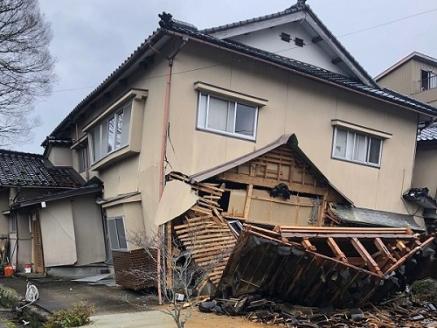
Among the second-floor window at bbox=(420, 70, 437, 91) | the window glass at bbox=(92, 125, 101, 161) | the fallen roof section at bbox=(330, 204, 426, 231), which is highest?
the second-floor window at bbox=(420, 70, 437, 91)

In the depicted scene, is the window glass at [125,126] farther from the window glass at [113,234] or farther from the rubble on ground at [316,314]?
the rubble on ground at [316,314]

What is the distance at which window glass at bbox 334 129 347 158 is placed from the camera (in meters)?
14.5

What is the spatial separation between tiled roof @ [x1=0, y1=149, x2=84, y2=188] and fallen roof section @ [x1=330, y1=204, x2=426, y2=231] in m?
10.2

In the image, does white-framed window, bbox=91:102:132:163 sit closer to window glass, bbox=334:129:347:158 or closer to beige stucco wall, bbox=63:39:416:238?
beige stucco wall, bbox=63:39:416:238

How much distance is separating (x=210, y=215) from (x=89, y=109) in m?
8.43

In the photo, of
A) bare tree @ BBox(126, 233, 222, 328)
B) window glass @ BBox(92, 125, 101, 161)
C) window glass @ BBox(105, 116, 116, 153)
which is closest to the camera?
bare tree @ BBox(126, 233, 222, 328)

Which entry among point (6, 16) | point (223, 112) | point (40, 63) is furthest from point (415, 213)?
point (6, 16)

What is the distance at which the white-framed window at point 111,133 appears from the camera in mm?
13226

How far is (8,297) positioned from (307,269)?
777 cm

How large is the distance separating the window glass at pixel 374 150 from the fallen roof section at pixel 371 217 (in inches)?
70.4

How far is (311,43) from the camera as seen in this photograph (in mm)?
16328

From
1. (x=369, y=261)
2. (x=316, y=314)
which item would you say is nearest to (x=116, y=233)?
(x=316, y=314)

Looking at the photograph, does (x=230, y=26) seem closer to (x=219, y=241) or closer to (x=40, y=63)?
(x=219, y=241)

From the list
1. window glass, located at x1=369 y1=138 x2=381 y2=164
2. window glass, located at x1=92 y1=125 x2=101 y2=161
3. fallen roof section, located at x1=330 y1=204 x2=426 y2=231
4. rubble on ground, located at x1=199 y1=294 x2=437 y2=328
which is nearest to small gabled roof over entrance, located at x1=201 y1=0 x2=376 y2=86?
window glass, located at x1=369 y1=138 x2=381 y2=164
